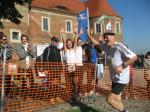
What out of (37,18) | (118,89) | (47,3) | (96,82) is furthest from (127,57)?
(47,3)

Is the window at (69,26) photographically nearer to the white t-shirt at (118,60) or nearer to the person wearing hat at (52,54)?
the person wearing hat at (52,54)

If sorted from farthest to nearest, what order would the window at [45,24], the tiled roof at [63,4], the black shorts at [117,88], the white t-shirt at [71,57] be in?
the tiled roof at [63,4] < the window at [45,24] < the white t-shirt at [71,57] < the black shorts at [117,88]

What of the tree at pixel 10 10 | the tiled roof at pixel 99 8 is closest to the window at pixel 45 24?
the tiled roof at pixel 99 8

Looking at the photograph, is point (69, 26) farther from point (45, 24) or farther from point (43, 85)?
point (43, 85)

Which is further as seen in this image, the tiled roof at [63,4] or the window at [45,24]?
the tiled roof at [63,4]

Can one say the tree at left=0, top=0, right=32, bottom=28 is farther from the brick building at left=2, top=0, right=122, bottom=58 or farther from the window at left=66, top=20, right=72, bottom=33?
the window at left=66, top=20, right=72, bottom=33

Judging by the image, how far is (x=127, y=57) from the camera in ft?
24.9

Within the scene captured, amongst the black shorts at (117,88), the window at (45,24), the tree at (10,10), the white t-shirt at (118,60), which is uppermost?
the window at (45,24)

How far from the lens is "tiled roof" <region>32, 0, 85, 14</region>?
2249 inches

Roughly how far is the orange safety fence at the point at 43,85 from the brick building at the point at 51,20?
3456 centimetres

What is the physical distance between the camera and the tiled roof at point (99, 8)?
6939cm

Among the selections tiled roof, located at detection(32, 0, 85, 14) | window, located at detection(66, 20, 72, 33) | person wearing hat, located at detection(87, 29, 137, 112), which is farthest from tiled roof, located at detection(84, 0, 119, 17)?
person wearing hat, located at detection(87, 29, 137, 112)

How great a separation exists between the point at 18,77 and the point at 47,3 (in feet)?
168

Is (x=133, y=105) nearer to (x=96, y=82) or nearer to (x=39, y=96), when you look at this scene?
(x=96, y=82)
